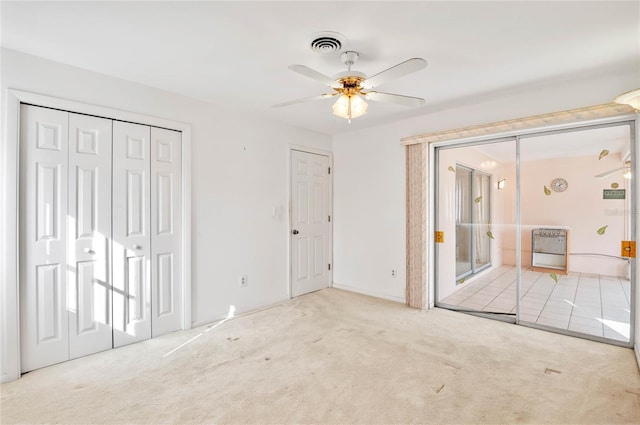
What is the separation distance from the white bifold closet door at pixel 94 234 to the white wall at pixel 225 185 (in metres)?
0.21

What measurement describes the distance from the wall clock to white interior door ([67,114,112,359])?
445cm

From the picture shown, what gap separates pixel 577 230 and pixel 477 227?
0.97 metres

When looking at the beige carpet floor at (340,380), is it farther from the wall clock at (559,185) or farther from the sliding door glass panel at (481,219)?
the wall clock at (559,185)

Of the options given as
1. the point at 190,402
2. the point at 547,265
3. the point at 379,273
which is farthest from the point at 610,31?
the point at 190,402

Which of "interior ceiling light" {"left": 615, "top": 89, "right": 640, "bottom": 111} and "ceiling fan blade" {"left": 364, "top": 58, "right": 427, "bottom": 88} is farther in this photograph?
"ceiling fan blade" {"left": 364, "top": 58, "right": 427, "bottom": 88}

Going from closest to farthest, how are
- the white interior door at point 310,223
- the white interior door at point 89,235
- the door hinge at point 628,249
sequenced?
1. the white interior door at point 89,235
2. the door hinge at point 628,249
3. the white interior door at point 310,223

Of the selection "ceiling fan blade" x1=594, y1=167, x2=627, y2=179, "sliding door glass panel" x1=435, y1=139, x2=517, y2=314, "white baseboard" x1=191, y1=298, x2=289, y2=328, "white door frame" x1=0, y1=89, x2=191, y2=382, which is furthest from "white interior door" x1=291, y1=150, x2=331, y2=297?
"ceiling fan blade" x1=594, y1=167, x2=627, y2=179

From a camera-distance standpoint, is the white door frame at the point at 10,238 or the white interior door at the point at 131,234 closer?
the white door frame at the point at 10,238

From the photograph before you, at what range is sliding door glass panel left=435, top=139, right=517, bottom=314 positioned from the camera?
12.0ft

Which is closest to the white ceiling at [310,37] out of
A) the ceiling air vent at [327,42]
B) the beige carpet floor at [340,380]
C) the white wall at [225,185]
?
the ceiling air vent at [327,42]

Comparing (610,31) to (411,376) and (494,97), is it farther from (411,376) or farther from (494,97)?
(411,376)

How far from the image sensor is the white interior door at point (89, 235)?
269 centimetres

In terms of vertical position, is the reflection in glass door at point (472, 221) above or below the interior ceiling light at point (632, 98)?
below

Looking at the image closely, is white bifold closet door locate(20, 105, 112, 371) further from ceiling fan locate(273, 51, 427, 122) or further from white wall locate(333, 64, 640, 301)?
white wall locate(333, 64, 640, 301)
